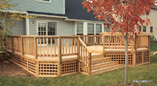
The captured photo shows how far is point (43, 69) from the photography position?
622 centimetres

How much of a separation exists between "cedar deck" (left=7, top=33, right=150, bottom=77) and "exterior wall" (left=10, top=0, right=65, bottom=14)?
2.87m

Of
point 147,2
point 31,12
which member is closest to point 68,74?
point 147,2

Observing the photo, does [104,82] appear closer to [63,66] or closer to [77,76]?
[77,76]

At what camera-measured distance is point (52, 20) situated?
11.9 metres

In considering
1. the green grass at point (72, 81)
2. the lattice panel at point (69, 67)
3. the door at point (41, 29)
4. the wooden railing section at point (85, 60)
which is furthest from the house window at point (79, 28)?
the green grass at point (72, 81)

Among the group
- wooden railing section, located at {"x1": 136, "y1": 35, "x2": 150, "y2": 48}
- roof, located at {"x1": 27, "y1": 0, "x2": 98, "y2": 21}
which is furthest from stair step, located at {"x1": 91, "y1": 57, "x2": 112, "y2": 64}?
roof, located at {"x1": 27, "y1": 0, "x2": 98, "y2": 21}

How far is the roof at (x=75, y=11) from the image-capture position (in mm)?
13445

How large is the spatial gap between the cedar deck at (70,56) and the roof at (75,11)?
18.6ft

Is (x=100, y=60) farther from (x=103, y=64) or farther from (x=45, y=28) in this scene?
(x=45, y=28)

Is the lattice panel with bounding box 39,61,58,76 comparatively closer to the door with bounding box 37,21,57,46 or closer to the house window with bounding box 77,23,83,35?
the door with bounding box 37,21,57,46

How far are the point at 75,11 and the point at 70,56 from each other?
334 inches

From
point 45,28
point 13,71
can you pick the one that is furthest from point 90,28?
point 13,71

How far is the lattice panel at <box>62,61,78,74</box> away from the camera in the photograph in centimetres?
641

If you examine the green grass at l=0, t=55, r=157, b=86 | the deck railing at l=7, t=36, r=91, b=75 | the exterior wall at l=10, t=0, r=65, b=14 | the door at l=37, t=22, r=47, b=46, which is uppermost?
the exterior wall at l=10, t=0, r=65, b=14
